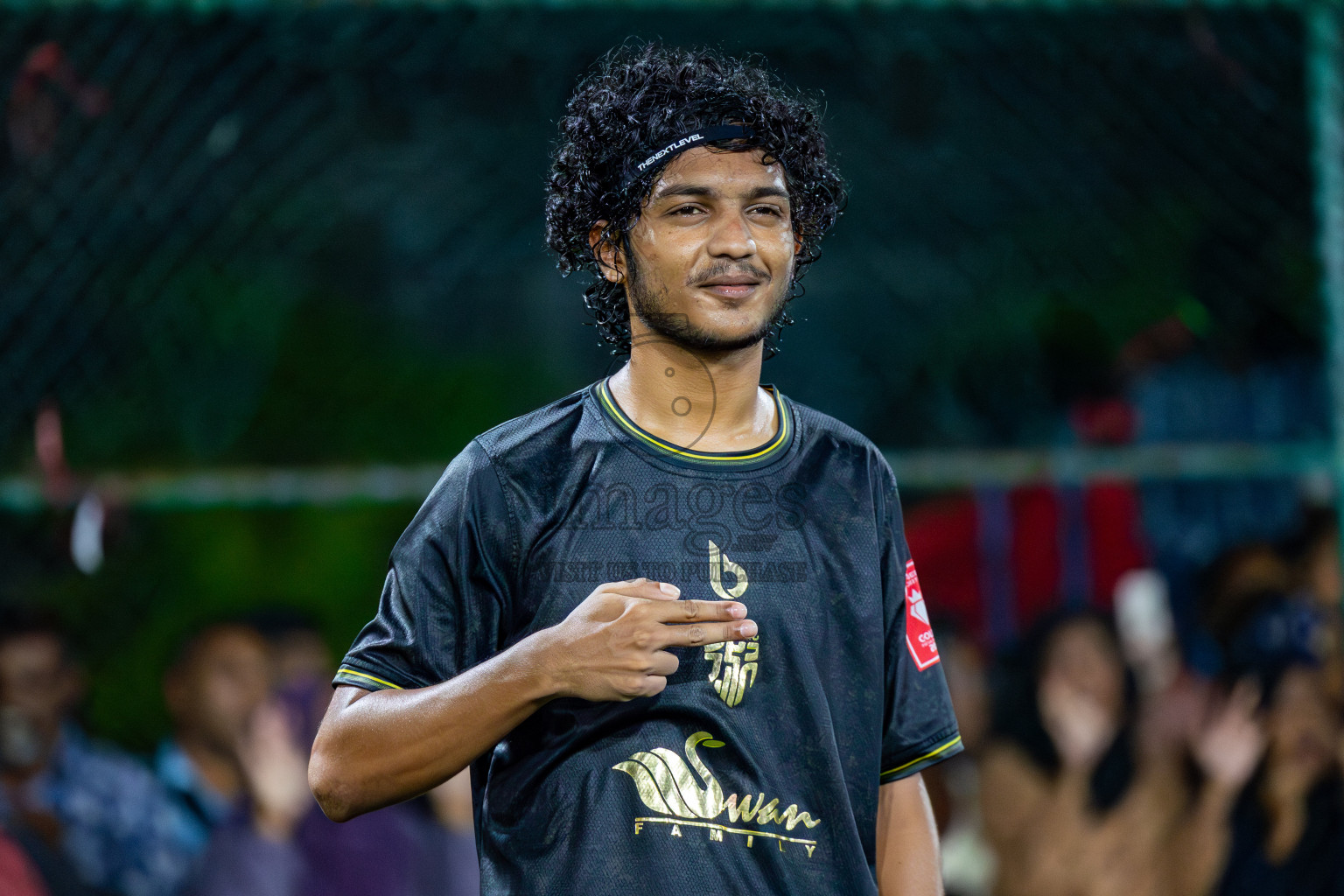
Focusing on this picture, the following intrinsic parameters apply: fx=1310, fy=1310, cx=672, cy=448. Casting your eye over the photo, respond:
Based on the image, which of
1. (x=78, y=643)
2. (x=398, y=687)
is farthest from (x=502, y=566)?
(x=78, y=643)

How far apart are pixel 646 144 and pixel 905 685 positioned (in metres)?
0.68

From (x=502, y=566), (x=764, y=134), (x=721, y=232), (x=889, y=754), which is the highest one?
(x=764, y=134)

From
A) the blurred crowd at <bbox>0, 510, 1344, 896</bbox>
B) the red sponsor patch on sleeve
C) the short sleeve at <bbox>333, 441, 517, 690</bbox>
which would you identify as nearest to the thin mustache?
the short sleeve at <bbox>333, 441, 517, 690</bbox>

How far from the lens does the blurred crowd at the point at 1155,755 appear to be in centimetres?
350

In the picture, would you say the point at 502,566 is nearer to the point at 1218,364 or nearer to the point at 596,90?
the point at 596,90

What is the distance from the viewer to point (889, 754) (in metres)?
1.50

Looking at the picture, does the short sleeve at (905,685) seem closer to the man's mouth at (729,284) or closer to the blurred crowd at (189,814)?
the man's mouth at (729,284)

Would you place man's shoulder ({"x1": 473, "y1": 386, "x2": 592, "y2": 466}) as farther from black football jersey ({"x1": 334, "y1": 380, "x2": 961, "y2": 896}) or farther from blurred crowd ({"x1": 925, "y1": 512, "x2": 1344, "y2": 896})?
blurred crowd ({"x1": 925, "y1": 512, "x2": 1344, "y2": 896})

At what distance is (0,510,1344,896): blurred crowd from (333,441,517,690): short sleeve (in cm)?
220

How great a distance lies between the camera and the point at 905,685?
4.95 ft

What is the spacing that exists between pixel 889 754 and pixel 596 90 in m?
0.86

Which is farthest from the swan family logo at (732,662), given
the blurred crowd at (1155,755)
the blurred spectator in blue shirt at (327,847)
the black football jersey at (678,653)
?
the blurred crowd at (1155,755)

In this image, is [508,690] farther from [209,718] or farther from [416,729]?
[209,718]

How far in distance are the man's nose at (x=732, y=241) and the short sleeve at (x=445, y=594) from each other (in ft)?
1.10
